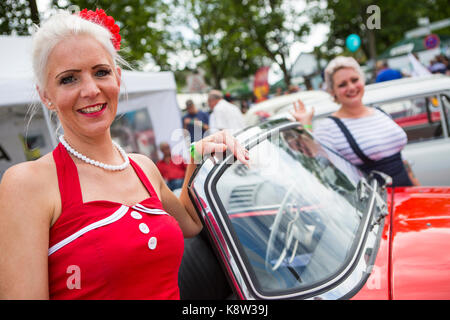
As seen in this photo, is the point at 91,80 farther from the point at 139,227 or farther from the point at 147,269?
the point at 147,269

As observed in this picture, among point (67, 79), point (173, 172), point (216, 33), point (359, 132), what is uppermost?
point (216, 33)

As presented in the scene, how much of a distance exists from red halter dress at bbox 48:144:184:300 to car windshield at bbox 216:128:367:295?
0.46 metres

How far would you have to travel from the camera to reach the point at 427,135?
15.2ft

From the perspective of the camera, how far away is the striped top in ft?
8.86

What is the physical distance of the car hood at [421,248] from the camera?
1418 millimetres

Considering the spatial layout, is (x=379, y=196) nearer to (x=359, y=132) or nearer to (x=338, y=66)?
(x=359, y=132)

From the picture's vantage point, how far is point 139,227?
3.84 ft

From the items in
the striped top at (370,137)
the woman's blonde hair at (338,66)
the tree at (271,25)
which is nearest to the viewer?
the striped top at (370,137)

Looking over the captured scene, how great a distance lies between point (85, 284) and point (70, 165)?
37cm

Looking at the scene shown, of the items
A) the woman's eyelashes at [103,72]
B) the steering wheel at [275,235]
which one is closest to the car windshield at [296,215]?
the steering wheel at [275,235]

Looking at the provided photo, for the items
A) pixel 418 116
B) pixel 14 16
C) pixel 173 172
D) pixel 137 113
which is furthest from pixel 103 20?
pixel 137 113

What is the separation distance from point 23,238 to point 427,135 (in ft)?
15.7

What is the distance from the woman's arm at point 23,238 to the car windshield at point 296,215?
0.79 m

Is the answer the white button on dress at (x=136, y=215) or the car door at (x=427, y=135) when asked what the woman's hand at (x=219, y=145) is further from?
the car door at (x=427, y=135)
